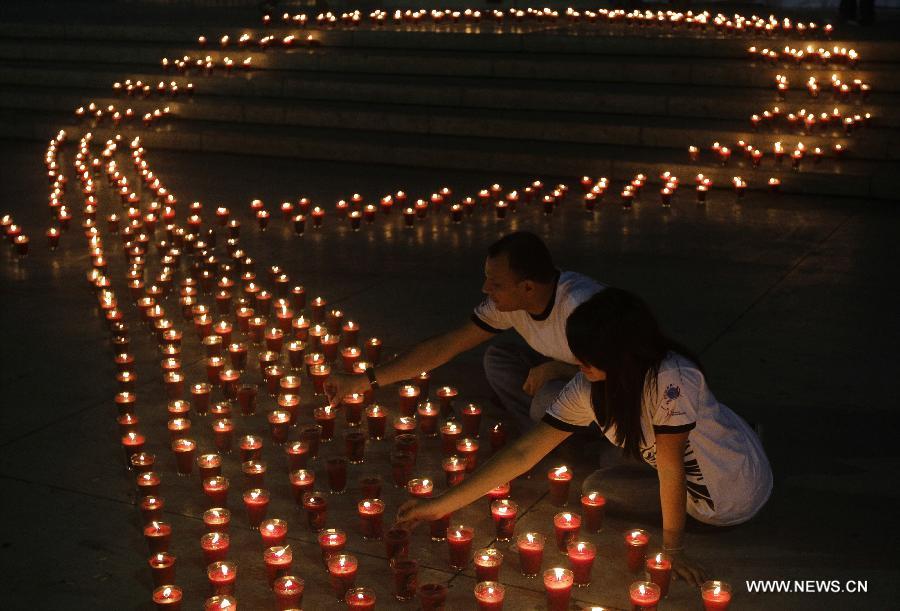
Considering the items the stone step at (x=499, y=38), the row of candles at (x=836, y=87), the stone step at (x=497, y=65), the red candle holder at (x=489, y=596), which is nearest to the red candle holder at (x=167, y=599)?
the red candle holder at (x=489, y=596)

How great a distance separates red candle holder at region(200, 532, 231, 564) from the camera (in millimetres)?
3660

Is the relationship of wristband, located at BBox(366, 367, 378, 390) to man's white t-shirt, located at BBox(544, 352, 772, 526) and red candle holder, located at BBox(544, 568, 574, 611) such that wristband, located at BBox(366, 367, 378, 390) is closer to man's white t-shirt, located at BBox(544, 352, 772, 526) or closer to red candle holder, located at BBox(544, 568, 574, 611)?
man's white t-shirt, located at BBox(544, 352, 772, 526)

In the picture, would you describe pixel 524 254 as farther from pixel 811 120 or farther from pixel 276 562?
pixel 811 120

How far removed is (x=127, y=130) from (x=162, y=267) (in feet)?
16.3

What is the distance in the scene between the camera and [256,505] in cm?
400

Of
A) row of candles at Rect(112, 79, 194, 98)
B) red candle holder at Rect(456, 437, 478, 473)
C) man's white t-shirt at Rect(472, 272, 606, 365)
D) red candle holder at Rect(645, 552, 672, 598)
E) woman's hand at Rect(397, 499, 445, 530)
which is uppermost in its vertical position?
man's white t-shirt at Rect(472, 272, 606, 365)

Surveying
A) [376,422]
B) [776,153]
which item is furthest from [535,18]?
[376,422]

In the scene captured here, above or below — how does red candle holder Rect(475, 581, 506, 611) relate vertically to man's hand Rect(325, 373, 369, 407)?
below

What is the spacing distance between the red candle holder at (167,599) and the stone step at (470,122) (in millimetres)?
7735

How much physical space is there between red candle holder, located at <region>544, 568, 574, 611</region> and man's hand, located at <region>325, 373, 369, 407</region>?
1.43 meters

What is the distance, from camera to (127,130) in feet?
39.5

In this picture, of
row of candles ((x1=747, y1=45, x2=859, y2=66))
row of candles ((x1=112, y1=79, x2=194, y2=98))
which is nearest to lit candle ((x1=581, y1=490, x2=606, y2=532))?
row of candles ((x1=747, y1=45, x2=859, y2=66))

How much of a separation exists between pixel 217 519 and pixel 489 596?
102 cm

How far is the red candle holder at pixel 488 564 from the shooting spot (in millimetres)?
3502
